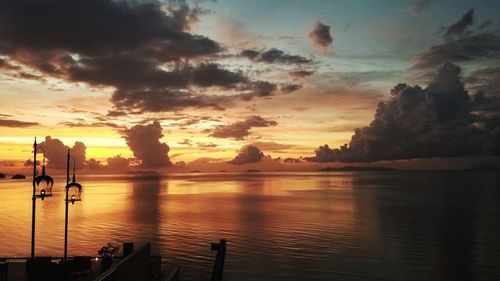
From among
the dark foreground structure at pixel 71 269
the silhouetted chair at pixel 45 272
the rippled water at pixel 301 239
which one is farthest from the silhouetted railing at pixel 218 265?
the silhouetted chair at pixel 45 272

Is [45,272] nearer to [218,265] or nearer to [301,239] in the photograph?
[218,265]

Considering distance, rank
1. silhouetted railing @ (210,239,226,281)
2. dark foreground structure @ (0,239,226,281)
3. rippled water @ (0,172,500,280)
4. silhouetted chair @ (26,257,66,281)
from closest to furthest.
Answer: dark foreground structure @ (0,239,226,281)
silhouetted chair @ (26,257,66,281)
silhouetted railing @ (210,239,226,281)
rippled water @ (0,172,500,280)

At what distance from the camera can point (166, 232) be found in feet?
235

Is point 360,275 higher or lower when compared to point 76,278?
lower

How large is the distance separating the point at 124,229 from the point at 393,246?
148 feet

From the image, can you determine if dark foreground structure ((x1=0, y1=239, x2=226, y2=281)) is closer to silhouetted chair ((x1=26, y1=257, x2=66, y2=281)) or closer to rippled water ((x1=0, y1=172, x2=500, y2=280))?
silhouetted chair ((x1=26, y1=257, x2=66, y2=281))

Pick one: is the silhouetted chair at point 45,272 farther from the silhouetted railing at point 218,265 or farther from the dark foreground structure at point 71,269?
the silhouetted railing at point 218,265

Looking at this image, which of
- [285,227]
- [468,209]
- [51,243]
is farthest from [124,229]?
[468,209]

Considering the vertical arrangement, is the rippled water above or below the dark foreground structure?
below

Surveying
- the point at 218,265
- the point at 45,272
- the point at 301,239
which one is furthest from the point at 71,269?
the point at 301,239

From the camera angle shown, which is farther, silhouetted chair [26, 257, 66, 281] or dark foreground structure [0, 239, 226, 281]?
silhouetted chair [26, 257, 66, 281]

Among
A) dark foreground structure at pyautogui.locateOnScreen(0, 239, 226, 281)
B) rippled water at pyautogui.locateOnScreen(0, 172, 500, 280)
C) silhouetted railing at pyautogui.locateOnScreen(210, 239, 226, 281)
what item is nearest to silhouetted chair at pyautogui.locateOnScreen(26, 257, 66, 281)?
dark foreground structure at pyautogui.locateOnScreen(0, 239, 226, 281)

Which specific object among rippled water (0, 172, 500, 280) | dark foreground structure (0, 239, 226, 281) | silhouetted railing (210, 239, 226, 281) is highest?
dark foreground structure (0, 239, 226, 281)

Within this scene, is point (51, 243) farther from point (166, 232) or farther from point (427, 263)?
point (427, 263)
